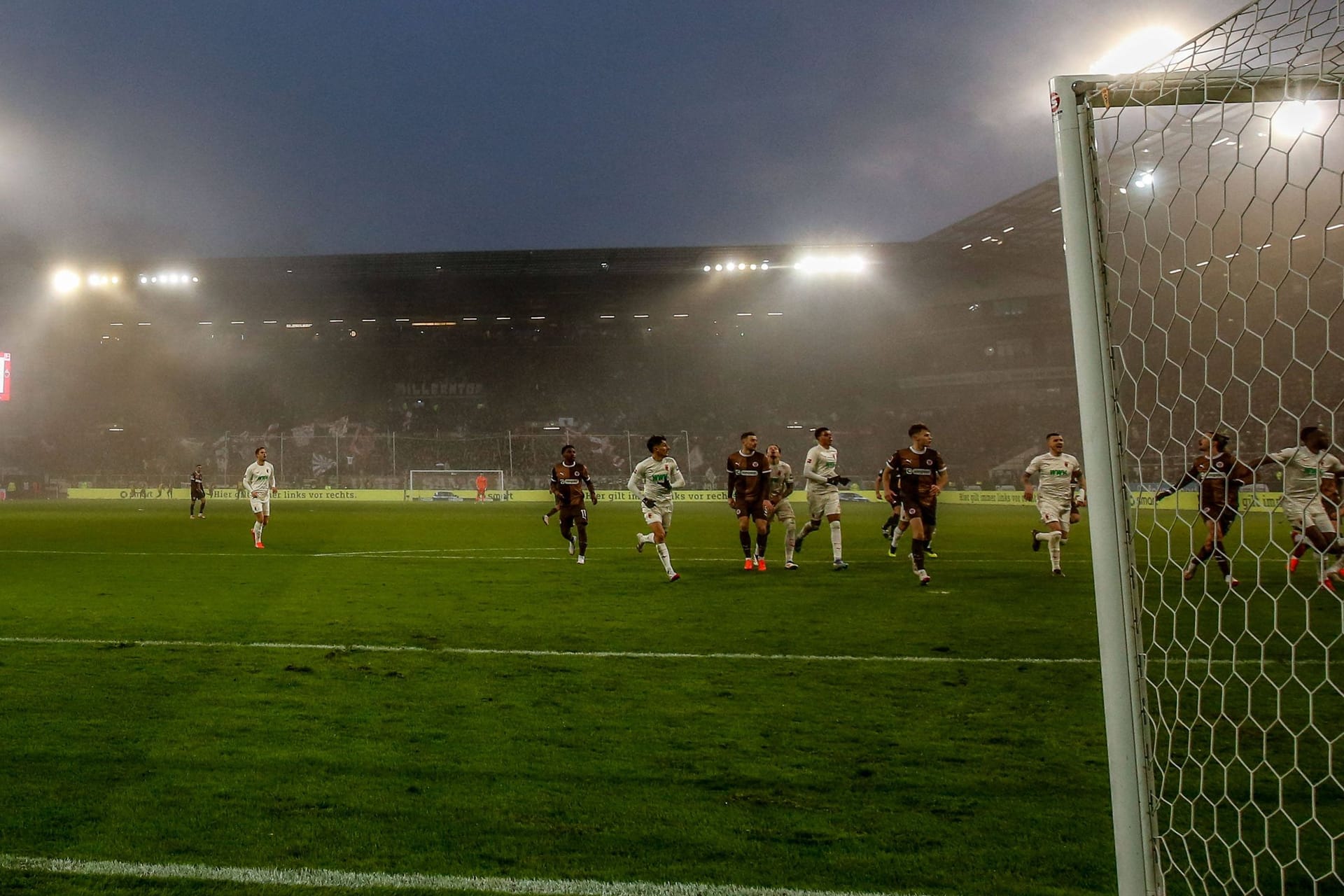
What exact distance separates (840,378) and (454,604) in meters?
43.6

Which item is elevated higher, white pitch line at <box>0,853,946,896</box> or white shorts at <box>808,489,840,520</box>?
white shorts at <box>808,489,840,520</box>

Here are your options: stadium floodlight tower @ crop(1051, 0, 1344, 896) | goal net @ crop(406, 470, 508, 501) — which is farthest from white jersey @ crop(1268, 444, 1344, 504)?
goal net @ crop(406, 470, 508, 501)

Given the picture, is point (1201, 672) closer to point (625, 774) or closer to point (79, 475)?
point (625, 774)

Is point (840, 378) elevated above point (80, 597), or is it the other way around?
point (840, 378)

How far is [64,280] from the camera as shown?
162 feet

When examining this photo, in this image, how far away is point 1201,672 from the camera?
676cm

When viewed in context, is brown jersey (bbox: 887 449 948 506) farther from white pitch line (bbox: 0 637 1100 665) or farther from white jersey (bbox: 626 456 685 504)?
white pitch line (bbox: 0 637 1100 665)

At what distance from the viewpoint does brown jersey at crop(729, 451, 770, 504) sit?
13297 millimetres

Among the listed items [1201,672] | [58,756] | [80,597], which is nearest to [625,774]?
[58,756]

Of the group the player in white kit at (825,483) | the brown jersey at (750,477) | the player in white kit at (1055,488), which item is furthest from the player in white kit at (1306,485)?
the brown jersey at (750,477)

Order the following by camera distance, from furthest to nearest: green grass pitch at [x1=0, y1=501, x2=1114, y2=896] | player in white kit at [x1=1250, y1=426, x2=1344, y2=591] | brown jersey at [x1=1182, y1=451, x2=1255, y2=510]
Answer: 1. brown jersey at [x1=1182, y1=451, x2=1255, y2=510]
2. player in white kit at [x1=1250, y1=426, x2=1344, y2=591]
3. green grass pitch at [x1=0, y1=501, x2=1114, y2=896]

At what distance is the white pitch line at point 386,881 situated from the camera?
126 inches

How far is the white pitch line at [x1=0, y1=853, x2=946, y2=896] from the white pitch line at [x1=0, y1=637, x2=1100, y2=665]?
13.1 feet

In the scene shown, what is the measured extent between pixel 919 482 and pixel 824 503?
6.33 feet
